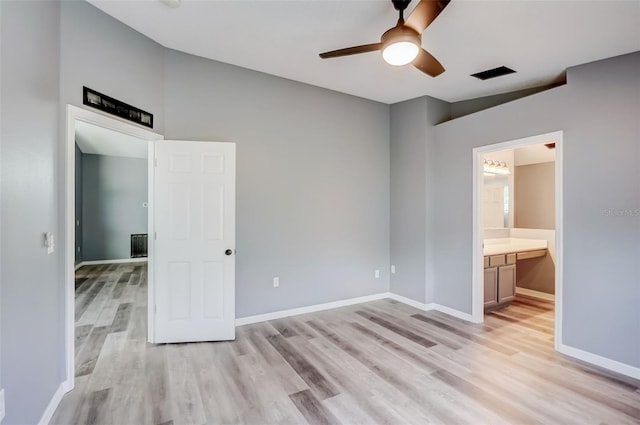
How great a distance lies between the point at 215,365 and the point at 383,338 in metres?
1.69

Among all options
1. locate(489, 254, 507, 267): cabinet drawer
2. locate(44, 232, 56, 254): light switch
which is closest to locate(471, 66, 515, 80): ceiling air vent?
locate(489, 254, 507, 267): cabinet drawer

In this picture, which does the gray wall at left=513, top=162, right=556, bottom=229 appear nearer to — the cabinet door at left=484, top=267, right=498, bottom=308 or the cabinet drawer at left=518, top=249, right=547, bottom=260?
the cabinet drawer at left=518, top=249, right=547, bottom=260

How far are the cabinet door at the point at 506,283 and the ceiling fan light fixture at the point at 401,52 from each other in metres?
3.33

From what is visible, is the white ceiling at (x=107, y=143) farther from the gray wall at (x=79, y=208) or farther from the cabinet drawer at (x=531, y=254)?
the cabinet drawer at (x=531, y=254)

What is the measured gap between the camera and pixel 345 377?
8.18ft

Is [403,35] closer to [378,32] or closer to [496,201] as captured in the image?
[378,32]

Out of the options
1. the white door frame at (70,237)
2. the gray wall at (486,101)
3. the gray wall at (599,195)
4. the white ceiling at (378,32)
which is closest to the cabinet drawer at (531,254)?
the gray wall at (599,195)

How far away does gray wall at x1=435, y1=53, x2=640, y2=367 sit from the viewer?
2.58 m

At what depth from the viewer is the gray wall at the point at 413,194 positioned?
423 cm

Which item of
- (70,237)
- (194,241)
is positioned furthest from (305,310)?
(70,237)

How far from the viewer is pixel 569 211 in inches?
115

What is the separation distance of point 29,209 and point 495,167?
556 cm

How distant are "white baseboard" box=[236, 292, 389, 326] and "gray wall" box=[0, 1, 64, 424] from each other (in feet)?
5.75

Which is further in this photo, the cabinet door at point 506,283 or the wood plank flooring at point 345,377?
the cabinet door at point 506,283
